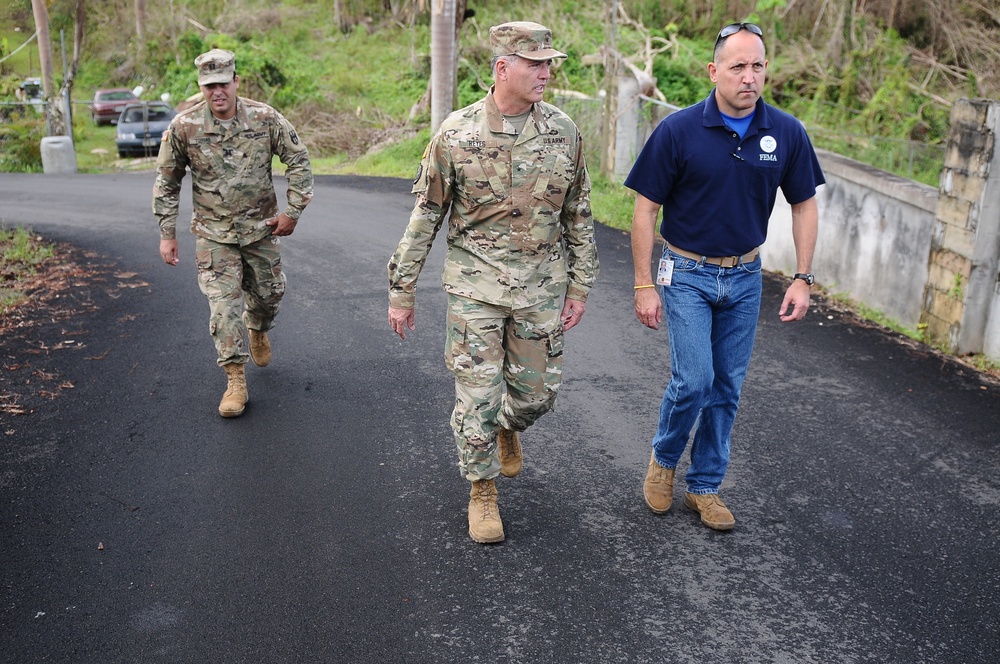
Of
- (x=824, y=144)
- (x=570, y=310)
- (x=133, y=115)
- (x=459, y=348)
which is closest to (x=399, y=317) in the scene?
(x=459, y=348)

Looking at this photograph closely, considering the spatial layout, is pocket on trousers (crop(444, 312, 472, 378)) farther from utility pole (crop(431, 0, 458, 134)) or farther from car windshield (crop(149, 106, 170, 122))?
car windshield (crop(149, 106, 170, 122))

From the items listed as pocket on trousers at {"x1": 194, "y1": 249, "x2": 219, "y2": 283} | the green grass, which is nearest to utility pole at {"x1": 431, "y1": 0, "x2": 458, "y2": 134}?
the green grass

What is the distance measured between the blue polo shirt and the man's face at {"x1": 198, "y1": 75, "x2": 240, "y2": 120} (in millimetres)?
2755

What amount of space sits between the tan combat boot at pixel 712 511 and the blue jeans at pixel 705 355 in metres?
0.04

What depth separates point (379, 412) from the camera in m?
6.01

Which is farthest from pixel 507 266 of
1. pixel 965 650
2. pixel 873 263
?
pixel 873 263

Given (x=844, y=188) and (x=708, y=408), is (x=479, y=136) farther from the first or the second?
(x=844, y=188)

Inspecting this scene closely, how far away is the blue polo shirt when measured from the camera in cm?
426

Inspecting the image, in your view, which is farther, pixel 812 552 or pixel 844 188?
pixel 844 188

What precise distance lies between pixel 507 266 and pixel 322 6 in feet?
130

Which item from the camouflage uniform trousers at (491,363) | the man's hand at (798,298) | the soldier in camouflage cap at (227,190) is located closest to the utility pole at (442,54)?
the soldier in camouflage cap at (227,190)

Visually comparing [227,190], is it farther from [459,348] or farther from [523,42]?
[523,42]

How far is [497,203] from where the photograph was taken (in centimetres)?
430

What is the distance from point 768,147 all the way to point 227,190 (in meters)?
3.34
